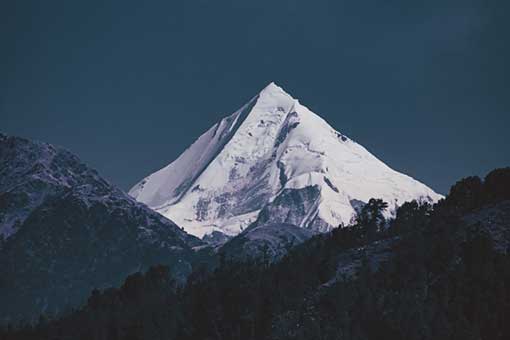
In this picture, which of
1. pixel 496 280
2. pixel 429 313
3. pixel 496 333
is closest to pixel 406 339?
pixel 429 313

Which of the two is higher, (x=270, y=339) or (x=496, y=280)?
(x=496, y=280)

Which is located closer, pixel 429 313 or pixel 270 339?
pixel 429 313

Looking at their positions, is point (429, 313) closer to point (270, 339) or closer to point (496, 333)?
point (496, 333)

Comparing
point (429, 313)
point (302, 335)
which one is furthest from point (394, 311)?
point (302, 335)

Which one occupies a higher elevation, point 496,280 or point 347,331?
point 496,280

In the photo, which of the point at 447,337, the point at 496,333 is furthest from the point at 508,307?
the point at 447,337

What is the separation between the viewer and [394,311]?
175 metres

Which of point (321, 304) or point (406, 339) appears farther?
point (321, 304)

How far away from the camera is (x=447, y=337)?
163 m

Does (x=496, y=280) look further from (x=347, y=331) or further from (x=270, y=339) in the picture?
(x=270, y=339)

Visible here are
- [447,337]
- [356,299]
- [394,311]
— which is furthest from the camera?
[356,299]

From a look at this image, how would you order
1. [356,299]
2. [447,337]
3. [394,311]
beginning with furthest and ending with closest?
[356,299] → [394,311] → [447,337]

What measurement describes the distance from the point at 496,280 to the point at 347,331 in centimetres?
3959

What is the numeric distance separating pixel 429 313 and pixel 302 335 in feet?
87.0
